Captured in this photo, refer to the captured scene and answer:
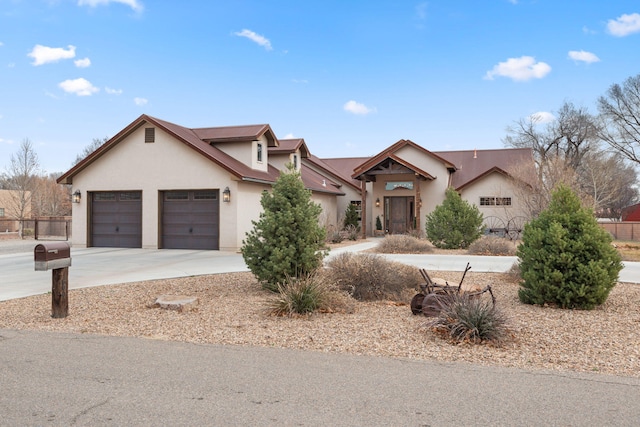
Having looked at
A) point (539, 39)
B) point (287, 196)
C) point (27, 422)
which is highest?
point (539, 39)

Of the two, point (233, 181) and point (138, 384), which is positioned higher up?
point (233, 181)

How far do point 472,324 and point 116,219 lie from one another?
59.4ft

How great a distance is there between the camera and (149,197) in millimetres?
Answer: 19938

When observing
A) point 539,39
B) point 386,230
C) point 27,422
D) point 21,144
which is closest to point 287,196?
point 27,422

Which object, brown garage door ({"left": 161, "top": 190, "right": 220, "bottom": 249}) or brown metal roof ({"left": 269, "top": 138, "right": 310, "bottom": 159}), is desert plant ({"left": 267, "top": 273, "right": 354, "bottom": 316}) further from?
brown metal roof ({"left": 269, "top": 138, "right": 310, "bottom": 159})

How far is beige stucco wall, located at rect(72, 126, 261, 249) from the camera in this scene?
18969 millimetres

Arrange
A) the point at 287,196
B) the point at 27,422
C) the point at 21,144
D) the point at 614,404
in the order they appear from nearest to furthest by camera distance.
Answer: the point at 27,422 → the point at 614,404 → the point at 287,196 → the point at 21,144

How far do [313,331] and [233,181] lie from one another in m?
13.0

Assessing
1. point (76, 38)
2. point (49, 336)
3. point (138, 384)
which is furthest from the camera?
point (76, 38)

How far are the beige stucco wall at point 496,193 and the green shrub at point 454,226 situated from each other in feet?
23.7

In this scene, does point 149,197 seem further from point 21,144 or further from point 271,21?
point 21,144

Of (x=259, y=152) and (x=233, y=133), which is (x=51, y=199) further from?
(x=259, y=152)

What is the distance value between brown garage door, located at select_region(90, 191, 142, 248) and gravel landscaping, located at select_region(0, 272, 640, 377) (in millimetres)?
11095

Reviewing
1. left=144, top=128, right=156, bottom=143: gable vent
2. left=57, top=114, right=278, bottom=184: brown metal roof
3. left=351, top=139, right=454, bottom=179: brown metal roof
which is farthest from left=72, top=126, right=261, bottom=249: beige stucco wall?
left=351, top=139, right=454, bottom=179: brown metal roof
